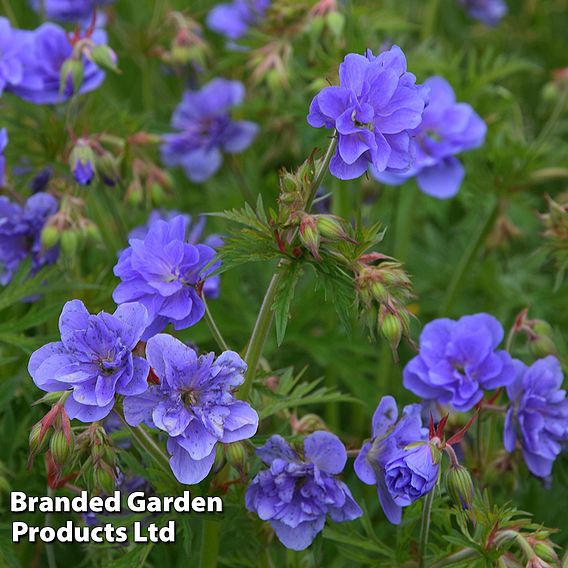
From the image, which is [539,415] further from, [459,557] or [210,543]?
[210,543]

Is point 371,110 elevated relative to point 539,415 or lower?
elevated

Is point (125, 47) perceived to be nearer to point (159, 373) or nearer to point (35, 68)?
point (35, 68)

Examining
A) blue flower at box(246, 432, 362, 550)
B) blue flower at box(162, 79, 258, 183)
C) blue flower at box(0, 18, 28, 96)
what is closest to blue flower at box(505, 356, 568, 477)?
blue flower at box(246, 432, 362, 550)

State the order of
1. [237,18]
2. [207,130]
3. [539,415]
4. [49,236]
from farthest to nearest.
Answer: [237,18] < [207,130] < [49,236] < [539,415]

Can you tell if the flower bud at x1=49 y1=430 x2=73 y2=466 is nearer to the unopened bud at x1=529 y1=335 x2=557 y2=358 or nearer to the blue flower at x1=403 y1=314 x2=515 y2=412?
the blue flower at x1=403 y1=314 x2=515 y2=412

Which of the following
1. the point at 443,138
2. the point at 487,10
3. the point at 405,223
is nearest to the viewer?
the point at 443,138

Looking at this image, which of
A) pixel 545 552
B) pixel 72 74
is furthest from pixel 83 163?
pixel 545 552

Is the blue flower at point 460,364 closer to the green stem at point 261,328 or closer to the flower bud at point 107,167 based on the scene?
the green stem at point 261,328
